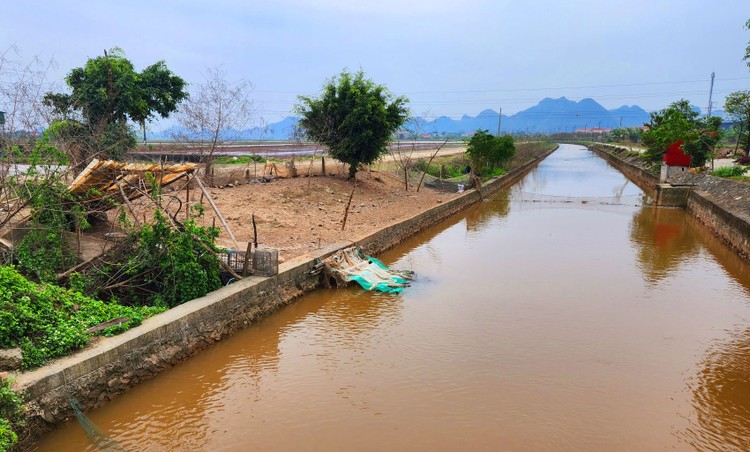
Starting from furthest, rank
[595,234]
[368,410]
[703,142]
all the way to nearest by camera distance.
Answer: [703,142] < [595,234] < [368,410]

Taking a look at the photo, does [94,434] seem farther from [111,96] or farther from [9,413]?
[111,96]

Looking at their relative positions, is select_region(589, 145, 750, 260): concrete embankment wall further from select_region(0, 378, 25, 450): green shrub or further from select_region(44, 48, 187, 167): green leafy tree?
select_region(44, 48, 187, 167): green leafy tree

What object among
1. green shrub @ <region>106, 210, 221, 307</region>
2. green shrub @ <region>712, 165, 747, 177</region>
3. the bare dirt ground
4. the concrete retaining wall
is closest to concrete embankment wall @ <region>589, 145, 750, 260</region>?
green shrub @ <region>712, 165, 747, 177</region>

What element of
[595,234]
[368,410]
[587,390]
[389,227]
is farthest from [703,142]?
[368,410]

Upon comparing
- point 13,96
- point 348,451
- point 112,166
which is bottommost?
point 348,451

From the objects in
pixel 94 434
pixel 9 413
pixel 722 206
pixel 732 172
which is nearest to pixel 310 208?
pixel 94 434

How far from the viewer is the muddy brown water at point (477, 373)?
5.14 metres

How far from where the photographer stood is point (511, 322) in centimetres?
818

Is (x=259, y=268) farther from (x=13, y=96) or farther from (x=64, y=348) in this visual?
(x=13, y=96)

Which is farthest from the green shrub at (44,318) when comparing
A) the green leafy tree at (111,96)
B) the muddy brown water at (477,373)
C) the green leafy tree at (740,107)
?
the green leafy tree at (740,107)

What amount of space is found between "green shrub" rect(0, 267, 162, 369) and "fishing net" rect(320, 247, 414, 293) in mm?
4183

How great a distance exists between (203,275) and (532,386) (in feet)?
15.8

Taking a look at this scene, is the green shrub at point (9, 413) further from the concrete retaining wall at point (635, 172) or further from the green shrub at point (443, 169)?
the concrete retaining wall at point (635, 172)

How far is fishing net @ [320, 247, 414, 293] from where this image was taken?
9.62 metres
